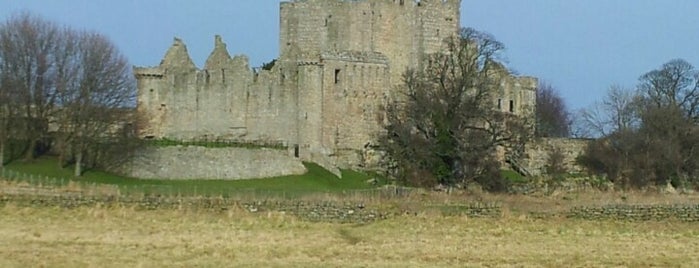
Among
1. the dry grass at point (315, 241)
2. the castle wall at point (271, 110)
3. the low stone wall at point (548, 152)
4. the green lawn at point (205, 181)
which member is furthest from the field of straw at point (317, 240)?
the low stone wall at point (548, 152)

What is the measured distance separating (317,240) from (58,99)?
2921 centimetres

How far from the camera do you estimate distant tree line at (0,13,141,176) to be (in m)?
55.3

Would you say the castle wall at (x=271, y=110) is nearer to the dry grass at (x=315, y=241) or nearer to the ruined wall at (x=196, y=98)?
the ruined wall at (x=196, y=98)

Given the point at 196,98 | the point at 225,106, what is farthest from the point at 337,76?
the point at 196,98

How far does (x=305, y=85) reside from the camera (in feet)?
202

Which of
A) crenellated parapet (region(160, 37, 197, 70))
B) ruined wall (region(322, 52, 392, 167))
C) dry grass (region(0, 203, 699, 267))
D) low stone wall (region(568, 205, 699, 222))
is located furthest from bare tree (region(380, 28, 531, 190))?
dry grass (region(0, 203, 699, 267))

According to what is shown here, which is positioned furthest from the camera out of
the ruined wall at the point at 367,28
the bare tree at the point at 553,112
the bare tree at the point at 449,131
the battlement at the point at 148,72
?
the bare tree at the point at 553,112

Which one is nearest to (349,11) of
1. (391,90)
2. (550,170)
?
(391,90)

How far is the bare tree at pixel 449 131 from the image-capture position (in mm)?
53031

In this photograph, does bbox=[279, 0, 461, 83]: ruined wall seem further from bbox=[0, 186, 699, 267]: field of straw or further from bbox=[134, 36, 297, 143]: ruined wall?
bbox=[0, 186, 699, 267]: field of straw

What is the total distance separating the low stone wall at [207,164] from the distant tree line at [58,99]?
126 cm

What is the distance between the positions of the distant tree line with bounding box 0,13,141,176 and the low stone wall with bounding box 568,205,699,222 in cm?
2371

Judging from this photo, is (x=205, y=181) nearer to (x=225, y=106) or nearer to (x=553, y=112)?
(x=225, y=106)

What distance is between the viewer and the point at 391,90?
64312 millimetres
